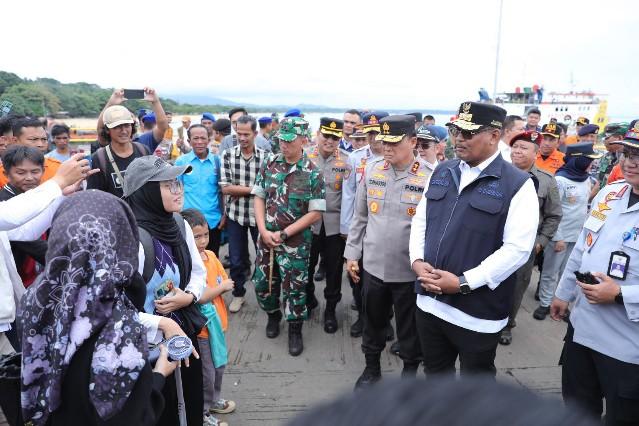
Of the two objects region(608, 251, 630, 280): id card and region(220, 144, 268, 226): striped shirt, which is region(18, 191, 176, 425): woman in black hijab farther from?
region(220, 144, 268, 226): striped shirt

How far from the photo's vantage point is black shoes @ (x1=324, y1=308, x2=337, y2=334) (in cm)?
412

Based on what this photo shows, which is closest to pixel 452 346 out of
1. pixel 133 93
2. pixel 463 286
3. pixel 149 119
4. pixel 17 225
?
pixel 463 286

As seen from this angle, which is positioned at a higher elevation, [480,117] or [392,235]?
[480,117]

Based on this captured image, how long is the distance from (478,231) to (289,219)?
1.82 metres

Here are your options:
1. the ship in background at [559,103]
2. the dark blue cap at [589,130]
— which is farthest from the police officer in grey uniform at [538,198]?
the ship in background at [559,103]

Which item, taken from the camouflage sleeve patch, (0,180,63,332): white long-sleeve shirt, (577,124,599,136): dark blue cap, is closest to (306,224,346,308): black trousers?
the camouflage sleeve patch

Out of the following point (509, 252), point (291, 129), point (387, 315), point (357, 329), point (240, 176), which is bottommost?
point (357, 329)

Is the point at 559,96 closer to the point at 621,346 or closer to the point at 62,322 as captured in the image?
the point at 621,346

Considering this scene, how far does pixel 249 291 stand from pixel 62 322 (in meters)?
3.71

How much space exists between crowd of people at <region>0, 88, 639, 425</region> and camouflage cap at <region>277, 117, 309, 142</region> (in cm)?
2

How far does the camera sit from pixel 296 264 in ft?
12.1

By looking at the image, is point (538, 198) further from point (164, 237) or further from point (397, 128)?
point (164, 237)

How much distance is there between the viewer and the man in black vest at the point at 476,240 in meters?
2.22

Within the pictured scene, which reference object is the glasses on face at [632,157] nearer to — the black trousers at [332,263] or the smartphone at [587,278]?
the smartphone at [587,278]
